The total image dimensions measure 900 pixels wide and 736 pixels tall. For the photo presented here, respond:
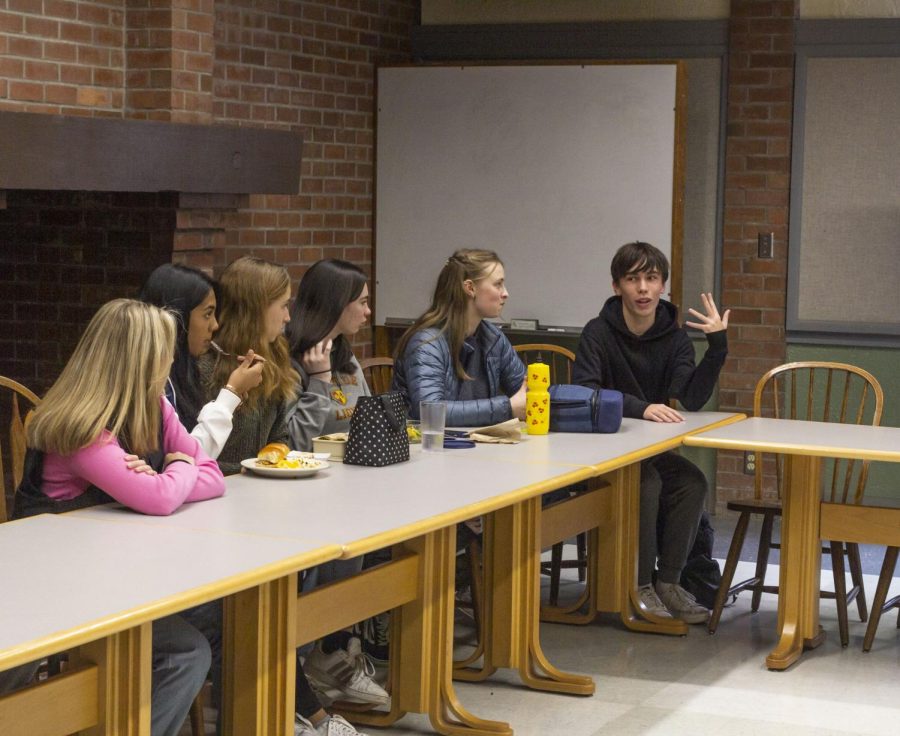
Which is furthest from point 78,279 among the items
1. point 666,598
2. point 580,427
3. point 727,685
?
point 727,685

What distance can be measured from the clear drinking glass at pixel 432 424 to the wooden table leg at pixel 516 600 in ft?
0.82

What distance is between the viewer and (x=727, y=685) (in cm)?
397

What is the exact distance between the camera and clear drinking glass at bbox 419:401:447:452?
3756 millimetres

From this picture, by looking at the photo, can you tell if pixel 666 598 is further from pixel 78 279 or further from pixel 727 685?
pixel 78 279

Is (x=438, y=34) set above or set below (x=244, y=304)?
above

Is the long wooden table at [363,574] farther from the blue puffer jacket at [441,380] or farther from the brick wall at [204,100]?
the brick wall at [204,100]

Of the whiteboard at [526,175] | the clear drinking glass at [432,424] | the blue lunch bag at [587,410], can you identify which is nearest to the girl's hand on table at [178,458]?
the clear drinking glass at [432,424]

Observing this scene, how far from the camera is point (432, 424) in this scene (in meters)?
3.78

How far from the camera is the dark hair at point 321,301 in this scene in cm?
394

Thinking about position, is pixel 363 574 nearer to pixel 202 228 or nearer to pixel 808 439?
pixel 808 439

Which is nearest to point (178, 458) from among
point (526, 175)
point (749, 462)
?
point (526, 175)

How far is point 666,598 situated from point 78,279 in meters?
2.39

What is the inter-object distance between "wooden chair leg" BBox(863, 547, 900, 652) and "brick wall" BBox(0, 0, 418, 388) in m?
2.54

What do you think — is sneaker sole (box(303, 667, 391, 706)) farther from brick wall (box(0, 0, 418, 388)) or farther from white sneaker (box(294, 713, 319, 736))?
brick wall (box(0, 0, 418, 388))
